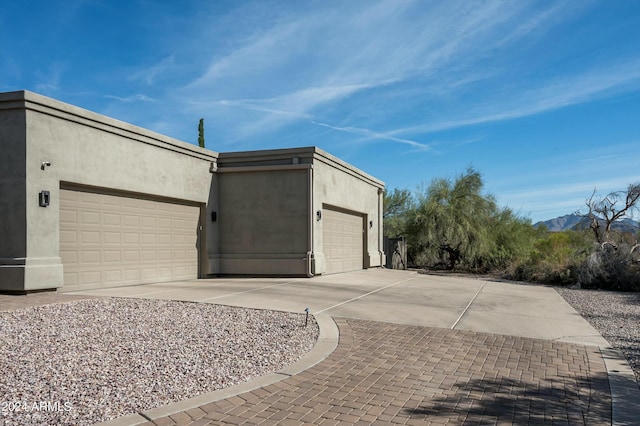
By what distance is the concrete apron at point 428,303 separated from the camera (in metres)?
7.65

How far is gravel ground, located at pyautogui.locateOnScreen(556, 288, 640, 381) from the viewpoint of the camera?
7289mm

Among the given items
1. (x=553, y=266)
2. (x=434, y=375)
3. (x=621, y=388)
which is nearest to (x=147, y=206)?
(x=434, y=375)

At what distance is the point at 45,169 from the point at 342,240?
36.2 ft

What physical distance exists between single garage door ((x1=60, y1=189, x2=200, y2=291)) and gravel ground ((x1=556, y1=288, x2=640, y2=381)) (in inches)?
433

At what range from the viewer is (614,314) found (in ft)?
34.0

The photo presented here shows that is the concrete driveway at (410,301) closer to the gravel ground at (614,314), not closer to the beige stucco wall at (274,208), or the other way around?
the gravel ground at (614,314)

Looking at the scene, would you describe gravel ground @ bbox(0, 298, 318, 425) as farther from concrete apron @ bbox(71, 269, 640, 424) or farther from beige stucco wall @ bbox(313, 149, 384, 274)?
beige stucco wall @ bbox(313, 149, 384, 274)

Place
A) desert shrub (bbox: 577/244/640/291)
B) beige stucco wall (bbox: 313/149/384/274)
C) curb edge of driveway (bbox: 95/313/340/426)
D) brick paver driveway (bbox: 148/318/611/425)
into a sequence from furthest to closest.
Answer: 1. beige stucco wall (bbox: 313/149/384/274)
2. desert shrub (bbox: 577/244/640/291)
3. brick paver driveway (bbox: 148/318/611/425)
4. curb edge of driveway (bbox: 95/313/340/426)

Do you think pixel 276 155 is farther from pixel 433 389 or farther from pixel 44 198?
pixel 433 389

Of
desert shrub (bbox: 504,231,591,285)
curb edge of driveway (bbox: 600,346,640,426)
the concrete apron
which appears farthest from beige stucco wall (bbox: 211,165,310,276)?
curb edge of driveway (bbox: 600,346,640,426)

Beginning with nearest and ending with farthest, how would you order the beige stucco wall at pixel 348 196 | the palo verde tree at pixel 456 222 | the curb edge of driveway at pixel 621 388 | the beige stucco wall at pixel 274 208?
the curb edge of driveway at pixel 621 388, the beige stucco wall at pixel 274 208, the beige stucco wall at pixel 348 196, the palo verde tree at pixel 456 222

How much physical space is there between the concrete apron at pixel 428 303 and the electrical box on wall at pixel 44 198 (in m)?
2.24

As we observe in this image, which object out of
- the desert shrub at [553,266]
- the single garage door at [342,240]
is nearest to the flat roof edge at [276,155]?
the single garage door at [342,240]

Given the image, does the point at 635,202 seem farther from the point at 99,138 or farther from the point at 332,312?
the point at 99,138
